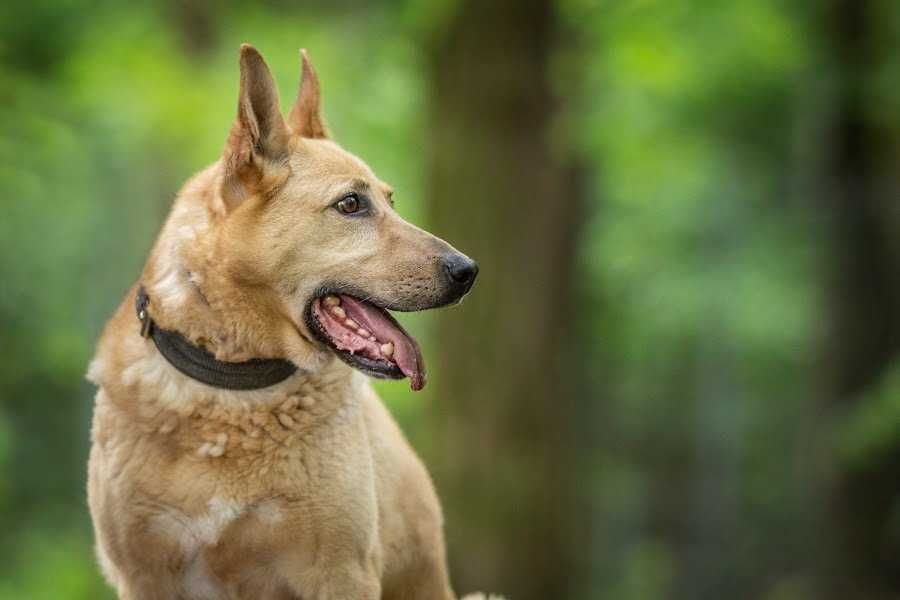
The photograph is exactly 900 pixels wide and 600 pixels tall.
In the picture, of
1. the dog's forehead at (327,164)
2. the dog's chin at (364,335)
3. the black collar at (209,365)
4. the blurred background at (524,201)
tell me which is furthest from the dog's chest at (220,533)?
the blurred background at (524,201)

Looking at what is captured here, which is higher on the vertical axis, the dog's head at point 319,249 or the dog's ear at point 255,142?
the dog's ear at point 255,142

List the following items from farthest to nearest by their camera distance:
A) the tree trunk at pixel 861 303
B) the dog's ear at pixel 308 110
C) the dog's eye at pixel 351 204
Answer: the tree trunk at pixel 861 303 → the dog's ear at pixel 308 110 → the dog's eye at pixel 351 204

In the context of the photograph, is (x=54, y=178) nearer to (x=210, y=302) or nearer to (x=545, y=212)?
(x=545, y=212)

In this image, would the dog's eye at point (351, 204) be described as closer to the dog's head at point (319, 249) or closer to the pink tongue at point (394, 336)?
the dog's head at point (319, 249)

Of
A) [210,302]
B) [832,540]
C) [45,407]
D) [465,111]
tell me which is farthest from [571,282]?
[45,407]

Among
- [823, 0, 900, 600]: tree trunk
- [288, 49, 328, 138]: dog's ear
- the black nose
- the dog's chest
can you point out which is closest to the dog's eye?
the black nose

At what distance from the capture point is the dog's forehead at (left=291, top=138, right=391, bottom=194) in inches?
149

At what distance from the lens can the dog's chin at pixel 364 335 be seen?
354cm

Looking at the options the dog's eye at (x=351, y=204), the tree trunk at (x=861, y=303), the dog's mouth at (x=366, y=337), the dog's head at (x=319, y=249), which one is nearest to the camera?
the dog's mouth at (x=366, y=337)

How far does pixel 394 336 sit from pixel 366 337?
9 cm

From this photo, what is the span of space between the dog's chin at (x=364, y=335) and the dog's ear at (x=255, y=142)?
410 millimetres

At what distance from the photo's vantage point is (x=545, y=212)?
788 centimetres

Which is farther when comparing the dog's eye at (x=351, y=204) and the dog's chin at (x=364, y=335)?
the dog's eye at (x=351, y=204)

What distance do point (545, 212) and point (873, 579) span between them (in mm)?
4763
